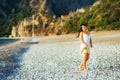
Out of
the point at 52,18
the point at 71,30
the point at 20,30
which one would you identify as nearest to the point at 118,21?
the point at 71,30

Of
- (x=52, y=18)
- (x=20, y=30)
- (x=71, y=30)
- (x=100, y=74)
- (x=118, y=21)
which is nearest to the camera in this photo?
(x=100, y=74)

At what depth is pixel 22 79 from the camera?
71.3 feet

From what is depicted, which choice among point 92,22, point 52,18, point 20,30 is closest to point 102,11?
point 92,22

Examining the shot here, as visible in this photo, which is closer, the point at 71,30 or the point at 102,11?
the point at 102,11

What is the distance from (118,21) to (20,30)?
8416 cm

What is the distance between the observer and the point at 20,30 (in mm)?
190000

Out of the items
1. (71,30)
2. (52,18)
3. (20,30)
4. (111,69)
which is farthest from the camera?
(20,30)

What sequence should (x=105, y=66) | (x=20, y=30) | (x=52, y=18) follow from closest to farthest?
(x=105, y=66) → (x=52, y=18) → (x=20, y=30)

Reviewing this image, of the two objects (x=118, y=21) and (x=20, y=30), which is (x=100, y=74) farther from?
(x=20, y=30)

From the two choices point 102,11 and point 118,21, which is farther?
point 102,11

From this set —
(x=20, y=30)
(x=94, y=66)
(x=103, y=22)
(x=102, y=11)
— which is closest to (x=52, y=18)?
(x=20, y=30)

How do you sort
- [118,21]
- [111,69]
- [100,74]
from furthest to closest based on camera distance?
[118,21] < [111,69] < [100,74]

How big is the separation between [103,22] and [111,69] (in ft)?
312

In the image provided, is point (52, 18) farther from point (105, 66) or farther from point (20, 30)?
point (105, 66)
